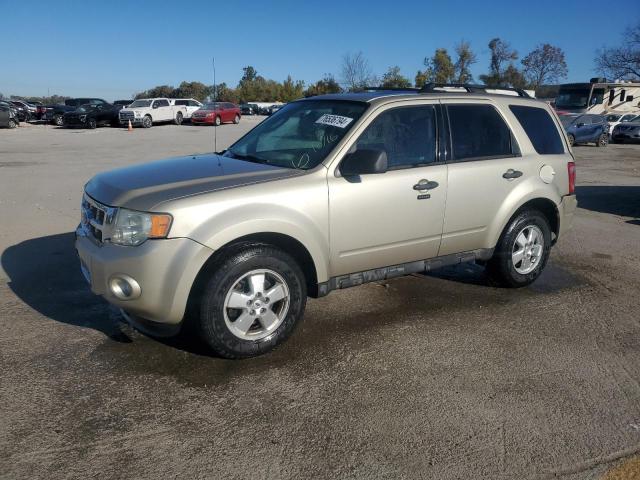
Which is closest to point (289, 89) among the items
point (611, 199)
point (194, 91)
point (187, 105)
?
point (194, 91)

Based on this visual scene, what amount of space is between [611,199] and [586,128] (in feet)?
54.2

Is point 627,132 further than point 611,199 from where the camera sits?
Yes

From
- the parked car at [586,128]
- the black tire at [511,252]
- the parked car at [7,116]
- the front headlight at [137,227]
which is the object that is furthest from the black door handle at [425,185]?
the parked car at [7,116]

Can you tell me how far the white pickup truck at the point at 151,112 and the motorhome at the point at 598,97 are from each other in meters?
23.2

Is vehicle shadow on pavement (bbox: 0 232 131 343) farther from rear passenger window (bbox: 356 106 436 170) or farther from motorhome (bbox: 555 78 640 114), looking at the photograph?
motorhome (bbox: 555 78 640 114)

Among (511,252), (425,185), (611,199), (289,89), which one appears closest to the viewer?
(425,185)

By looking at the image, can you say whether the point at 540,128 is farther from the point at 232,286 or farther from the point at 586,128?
the point at 586,128

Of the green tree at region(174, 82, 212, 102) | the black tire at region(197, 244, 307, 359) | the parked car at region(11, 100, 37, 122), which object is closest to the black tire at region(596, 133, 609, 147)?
the black tire at region(197, 244, 307, 359)

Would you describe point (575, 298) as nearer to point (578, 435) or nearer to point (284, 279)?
point (578, 435)

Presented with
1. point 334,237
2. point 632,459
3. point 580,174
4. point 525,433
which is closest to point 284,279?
point 334,237

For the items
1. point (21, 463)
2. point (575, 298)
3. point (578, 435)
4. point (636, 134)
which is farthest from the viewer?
point (636, 134)

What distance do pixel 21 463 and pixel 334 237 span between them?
2.35 meters

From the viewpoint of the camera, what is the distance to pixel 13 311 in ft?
14.8

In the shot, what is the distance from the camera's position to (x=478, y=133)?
15.8 feet
